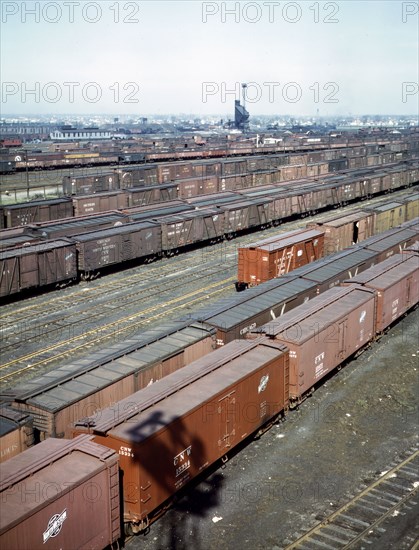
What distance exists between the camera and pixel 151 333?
2073cm

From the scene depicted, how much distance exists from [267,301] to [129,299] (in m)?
11.5

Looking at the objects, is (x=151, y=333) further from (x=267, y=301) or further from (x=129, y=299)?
(x=129, y=299)

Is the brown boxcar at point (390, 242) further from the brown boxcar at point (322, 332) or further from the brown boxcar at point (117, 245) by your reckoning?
the brown boxcar at point (117, 245)

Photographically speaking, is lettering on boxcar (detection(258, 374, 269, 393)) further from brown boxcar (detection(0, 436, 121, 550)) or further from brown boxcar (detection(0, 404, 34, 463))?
brown boxcar (detection(0, 404, 34, 463))

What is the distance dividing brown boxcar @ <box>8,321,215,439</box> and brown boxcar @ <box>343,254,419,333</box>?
8.72m

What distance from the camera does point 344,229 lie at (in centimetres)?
3941

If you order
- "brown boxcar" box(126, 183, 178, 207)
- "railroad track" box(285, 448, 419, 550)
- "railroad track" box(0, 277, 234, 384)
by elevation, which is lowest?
"railroad track" box(285, 448, 419, 550)

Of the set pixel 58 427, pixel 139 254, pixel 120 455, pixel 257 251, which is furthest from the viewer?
pixel 139 254

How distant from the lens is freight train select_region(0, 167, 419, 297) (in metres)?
33.2

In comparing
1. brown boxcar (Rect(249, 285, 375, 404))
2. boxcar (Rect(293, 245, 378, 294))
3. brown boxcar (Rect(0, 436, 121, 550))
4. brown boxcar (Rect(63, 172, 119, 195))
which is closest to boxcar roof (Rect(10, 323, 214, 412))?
brown boxcar (Rect(249, 285, 375, 404))

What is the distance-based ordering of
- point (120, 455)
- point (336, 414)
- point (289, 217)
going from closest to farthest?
point (120, 455) → point (336, 414) → point (289, 217)

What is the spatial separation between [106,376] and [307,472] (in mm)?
6526

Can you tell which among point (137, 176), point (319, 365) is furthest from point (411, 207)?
point (319, 365)

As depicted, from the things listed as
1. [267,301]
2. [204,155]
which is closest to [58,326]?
[267,301]
